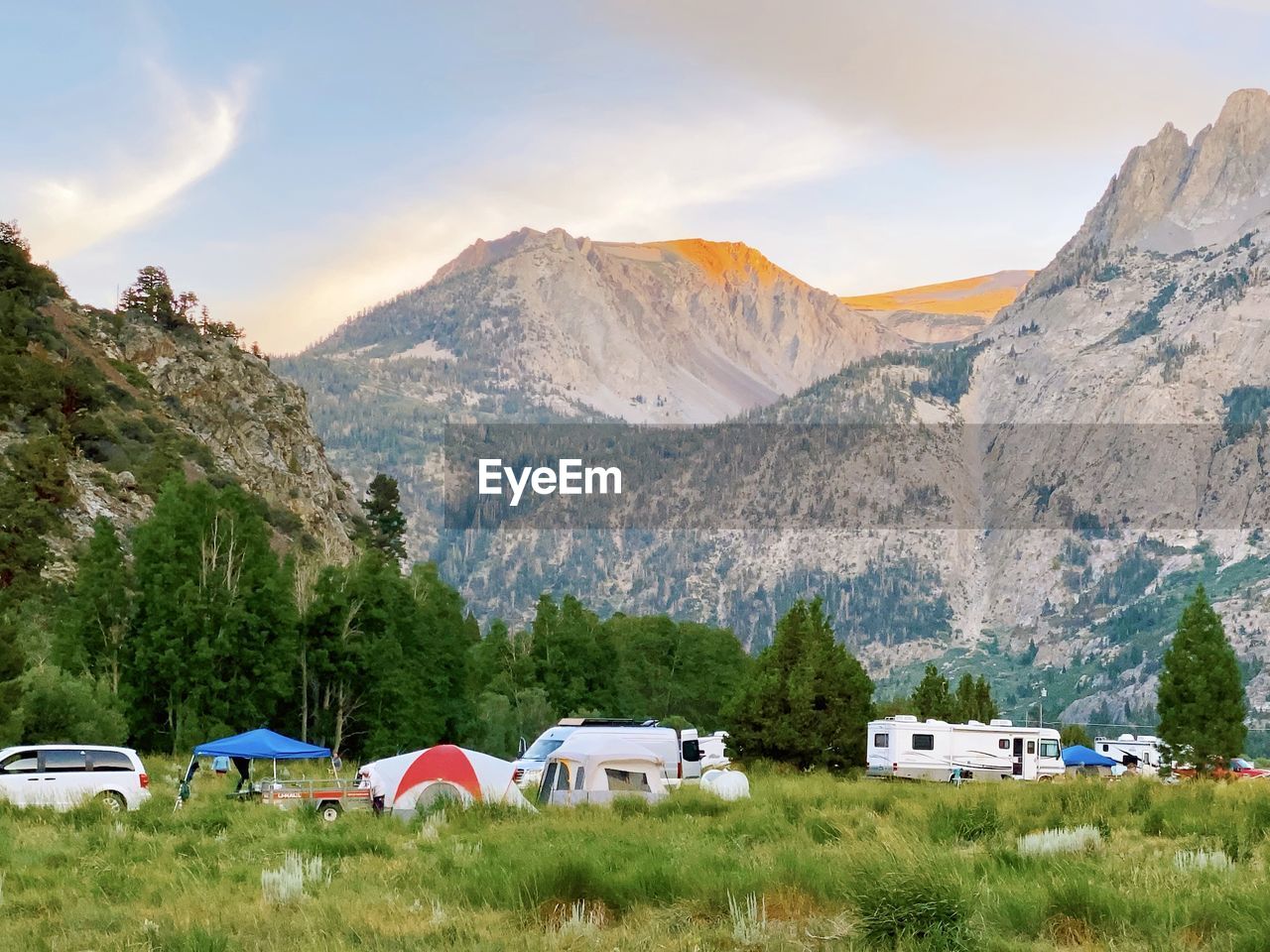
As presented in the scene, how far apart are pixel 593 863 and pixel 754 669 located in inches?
1644

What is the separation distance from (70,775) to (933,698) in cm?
6849

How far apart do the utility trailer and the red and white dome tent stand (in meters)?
0.93

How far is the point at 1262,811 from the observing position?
72.3ft

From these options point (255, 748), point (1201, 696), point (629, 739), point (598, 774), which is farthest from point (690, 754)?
point (1201, 696)

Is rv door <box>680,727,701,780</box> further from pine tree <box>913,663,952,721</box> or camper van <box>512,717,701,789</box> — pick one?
pine tree <box>913,663,952,721</box>

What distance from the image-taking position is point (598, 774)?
31.0 meters

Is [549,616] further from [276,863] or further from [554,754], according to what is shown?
[276,863]

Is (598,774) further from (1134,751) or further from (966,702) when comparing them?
(1134,751)

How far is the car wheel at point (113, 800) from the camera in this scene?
28486mm

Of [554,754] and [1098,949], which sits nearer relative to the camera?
[1098,949]

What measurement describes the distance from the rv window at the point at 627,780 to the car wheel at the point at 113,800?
978 cm

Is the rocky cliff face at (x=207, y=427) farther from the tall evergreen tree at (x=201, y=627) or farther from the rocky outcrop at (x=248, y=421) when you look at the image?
the tall evergreen tree at (x=201, y=627)

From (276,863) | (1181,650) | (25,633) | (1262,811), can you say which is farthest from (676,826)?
(1181,650)

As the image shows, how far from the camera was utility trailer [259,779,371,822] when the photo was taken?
30797 millimetres
